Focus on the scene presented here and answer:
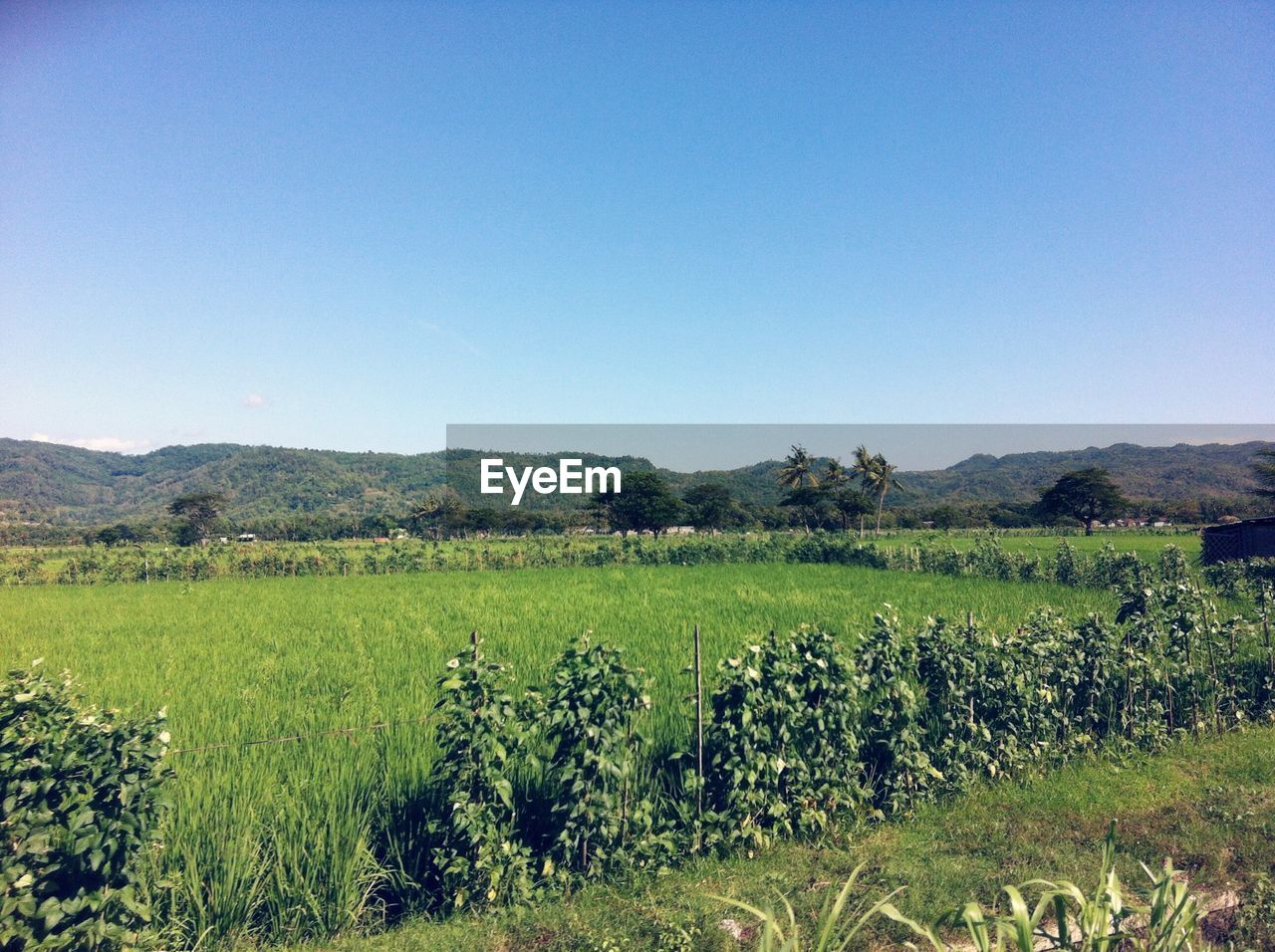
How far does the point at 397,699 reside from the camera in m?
8.29

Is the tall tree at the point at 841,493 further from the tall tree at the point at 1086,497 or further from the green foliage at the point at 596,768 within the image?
the green foliage at the point at 596,768

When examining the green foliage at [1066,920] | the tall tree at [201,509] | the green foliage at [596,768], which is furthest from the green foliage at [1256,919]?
the tall tree at [201,509]

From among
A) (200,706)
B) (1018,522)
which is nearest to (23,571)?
(200,706)

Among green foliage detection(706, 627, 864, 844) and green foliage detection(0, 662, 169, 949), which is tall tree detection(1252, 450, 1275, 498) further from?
green foliage detection(0, 662, 169, 949)

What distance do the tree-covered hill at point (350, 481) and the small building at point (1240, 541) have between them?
93.0 meters

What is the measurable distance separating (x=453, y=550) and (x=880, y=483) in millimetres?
63269

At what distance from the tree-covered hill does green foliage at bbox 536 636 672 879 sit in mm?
108930

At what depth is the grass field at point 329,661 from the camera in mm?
4359

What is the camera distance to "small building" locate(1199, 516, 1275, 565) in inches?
965

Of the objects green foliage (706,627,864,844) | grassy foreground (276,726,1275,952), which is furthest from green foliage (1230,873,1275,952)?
green foliage (706,627,864,844)

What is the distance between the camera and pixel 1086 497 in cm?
8288

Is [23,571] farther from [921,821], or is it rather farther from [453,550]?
[921,821]

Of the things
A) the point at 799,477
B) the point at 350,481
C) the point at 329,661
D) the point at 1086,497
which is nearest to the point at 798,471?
the point at 799,477

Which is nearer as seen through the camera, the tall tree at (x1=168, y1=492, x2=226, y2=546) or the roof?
the roof
